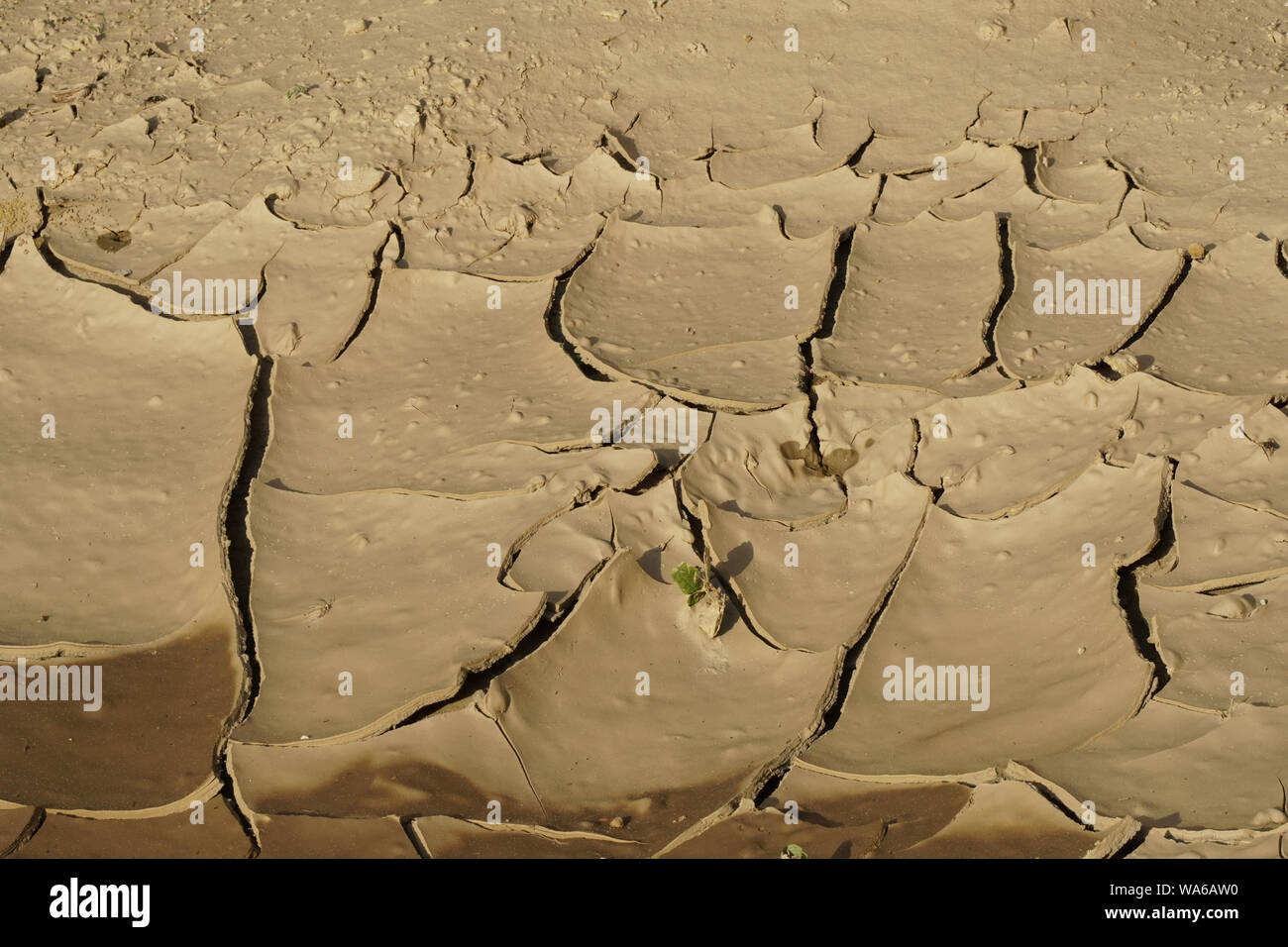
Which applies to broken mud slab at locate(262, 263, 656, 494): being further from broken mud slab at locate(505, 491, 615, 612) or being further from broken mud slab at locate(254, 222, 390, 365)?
broken mud slab at locate(505, 491, 615, 612)

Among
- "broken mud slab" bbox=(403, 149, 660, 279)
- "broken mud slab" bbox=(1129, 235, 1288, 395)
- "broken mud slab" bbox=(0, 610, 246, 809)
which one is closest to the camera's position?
"broken mud slab" bbox=(0, 610, 246, 809)

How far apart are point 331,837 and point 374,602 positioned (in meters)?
0.61

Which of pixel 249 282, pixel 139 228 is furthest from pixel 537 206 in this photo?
pixel 139 228

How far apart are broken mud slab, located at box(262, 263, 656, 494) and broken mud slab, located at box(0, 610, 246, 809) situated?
1.91 feet

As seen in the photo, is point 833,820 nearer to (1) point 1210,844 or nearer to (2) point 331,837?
(1) point 1210,844

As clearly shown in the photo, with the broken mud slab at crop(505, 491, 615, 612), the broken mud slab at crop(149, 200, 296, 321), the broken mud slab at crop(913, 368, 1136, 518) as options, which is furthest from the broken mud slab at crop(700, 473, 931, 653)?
the broken mud slab at crop(149, 200, 296, 321)

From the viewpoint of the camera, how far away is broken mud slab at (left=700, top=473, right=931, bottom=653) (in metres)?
2.65

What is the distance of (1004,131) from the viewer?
163 inches

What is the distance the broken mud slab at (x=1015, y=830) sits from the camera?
2164 millimetres

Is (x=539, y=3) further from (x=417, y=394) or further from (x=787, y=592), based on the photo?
(x=787, y=592)

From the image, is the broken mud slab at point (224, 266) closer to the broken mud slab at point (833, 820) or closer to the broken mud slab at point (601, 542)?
the broken mud slab at point (601, 542)

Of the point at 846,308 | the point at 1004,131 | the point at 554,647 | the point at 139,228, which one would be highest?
the point at 1004,131

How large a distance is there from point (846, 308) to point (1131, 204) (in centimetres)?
118

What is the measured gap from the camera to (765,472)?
3.00 m
